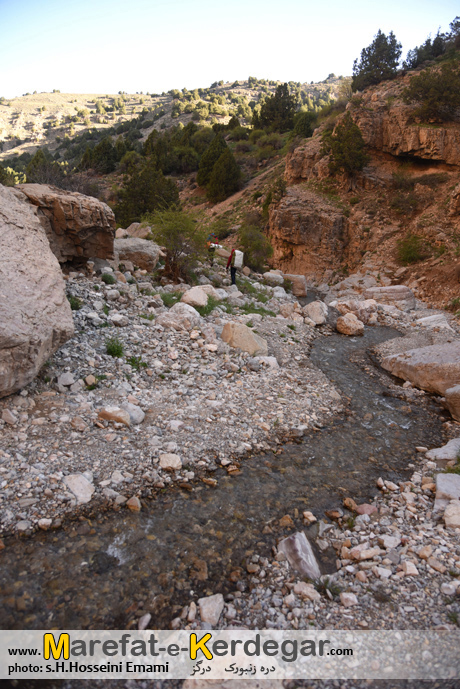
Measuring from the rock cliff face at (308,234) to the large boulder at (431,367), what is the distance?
14.5 metres

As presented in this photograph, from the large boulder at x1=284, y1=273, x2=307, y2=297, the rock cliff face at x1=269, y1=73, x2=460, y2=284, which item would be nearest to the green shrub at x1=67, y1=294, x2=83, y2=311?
the large boulder at x1=284, y1=273, x2=307, y2=297

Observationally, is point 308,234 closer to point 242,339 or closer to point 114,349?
point 242,339

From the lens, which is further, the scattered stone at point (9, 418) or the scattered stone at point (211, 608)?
the scattered stone at point (9, 418)

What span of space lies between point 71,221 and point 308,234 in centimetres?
1767

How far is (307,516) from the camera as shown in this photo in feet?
15.6

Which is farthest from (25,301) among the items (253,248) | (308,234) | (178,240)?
(308,234)

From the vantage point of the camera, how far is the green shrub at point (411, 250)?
1894 cm

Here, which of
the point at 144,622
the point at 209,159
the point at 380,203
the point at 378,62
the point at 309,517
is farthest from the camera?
the point at 209,159

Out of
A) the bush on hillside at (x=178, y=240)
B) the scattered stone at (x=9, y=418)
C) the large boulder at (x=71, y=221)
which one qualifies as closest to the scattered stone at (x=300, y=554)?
the scattered stone at (x=9, y=418)

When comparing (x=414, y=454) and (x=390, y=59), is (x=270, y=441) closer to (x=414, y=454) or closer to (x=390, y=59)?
(x=414, y=454)

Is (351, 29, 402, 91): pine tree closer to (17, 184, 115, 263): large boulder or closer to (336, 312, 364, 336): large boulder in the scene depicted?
(336, 312, 364, 336): large boulder

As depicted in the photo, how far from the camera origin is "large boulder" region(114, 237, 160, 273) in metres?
12.3

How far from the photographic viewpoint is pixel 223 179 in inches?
1297

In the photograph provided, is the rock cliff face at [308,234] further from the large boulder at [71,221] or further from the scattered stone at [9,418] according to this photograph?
the scattered stone at [9,418]
